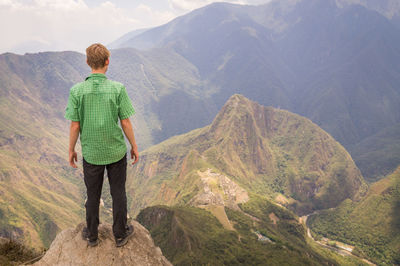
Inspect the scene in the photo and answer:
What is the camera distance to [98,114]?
22.5ft

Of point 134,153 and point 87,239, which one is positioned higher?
point 134,153

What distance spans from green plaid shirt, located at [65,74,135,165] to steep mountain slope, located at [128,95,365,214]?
412 feet

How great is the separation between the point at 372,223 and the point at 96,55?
14901 centimetres

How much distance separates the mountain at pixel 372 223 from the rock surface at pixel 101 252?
411ft

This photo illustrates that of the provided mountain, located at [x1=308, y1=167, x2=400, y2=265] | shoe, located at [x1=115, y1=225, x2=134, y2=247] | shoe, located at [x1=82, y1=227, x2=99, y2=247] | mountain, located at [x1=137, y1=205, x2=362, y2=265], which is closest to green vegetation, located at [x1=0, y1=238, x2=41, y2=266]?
shoe, located at [x1=82, y1=227, x2=99, y2=247]

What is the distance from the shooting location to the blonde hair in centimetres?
707

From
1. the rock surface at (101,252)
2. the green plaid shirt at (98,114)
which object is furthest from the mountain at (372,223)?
the green plaid shirt at (98,114)

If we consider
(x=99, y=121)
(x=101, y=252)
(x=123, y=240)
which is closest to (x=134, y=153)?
(x=99, y=121)

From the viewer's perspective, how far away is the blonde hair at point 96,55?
7.07 m

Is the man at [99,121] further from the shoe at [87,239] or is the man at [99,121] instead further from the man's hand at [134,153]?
the shoe at [87,239]

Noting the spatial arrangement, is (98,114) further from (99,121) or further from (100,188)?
(100,188)

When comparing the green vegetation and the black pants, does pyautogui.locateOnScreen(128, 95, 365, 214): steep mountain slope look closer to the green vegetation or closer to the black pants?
the green vegetation

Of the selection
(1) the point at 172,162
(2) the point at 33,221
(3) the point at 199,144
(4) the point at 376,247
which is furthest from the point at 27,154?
(4) the point at 376,247

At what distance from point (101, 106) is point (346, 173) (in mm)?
188897
